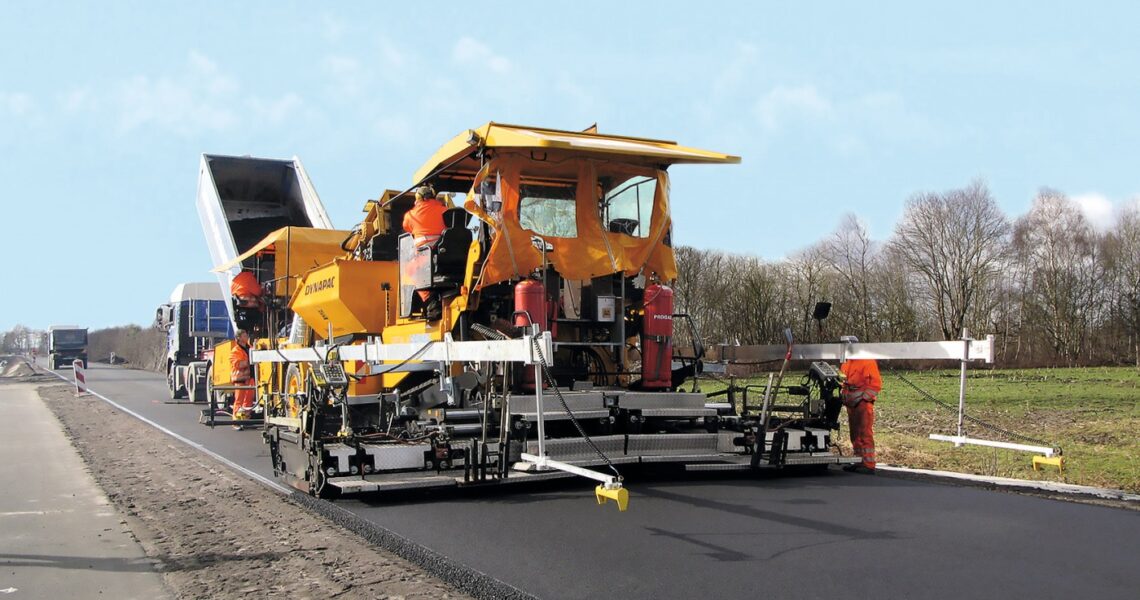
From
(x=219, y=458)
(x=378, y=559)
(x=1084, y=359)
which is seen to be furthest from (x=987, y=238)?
(x=378, y=559)

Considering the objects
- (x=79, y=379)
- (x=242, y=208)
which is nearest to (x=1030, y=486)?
(x=242, y=208)

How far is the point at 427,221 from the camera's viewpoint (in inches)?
340

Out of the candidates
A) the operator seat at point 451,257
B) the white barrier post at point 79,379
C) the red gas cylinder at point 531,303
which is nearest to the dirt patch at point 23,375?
the white barrier post at point 79,379

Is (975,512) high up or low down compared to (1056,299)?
down

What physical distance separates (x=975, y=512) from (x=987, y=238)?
4695cm

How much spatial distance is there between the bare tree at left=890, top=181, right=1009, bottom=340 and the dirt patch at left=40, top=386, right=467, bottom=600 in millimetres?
43602

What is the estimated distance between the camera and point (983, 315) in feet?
154

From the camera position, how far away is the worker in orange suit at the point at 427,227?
8.47m

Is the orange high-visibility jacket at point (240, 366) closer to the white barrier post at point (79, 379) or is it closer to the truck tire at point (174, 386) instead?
the truck tire at point (174, 386)

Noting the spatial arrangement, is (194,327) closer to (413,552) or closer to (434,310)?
(434,310)

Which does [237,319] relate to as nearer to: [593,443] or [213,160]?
[213,160]

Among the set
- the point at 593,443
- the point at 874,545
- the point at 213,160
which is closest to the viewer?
the point at 874,545

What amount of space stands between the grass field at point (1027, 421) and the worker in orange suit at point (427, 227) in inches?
180

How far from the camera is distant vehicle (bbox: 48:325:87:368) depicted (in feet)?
188
